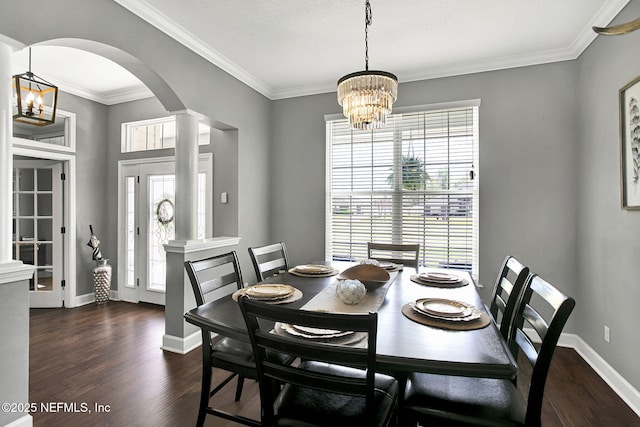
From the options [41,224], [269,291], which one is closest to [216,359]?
[269,291]

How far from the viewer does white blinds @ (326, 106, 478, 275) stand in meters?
3.33

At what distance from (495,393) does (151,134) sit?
15.2ft

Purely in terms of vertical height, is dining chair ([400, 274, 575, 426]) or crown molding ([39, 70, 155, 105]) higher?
crown molding ([39, 70, 155, 105])

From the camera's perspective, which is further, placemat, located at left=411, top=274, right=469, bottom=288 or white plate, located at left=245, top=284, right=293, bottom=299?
placemat, located at left=411, top=274, right=469, bottom=288

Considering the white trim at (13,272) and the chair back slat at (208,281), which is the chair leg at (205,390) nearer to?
the chair back slat at (208,281)

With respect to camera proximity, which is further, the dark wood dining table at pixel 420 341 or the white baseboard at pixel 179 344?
the white baseboard at pixel 179 344

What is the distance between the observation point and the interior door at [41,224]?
13.5 ft

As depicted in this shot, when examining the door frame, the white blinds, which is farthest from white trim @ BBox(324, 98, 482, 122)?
the door frame

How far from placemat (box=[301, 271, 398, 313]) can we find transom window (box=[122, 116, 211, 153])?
2.96 m

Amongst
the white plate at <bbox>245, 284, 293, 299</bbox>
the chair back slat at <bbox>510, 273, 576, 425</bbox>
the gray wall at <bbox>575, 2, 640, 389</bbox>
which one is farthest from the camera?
the gray wall at <bbox>575, 2, 640, 389</bbox>

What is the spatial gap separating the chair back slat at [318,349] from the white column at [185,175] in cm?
209

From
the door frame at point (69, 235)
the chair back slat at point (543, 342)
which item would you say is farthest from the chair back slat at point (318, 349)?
the door frame at point (69, 235)

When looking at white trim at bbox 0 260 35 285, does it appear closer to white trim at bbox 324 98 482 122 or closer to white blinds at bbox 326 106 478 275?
white blinds at bbox 326 106 478 275

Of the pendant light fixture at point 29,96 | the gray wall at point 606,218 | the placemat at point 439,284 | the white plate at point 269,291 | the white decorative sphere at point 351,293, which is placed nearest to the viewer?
the white decorative sphere at point 351,293
